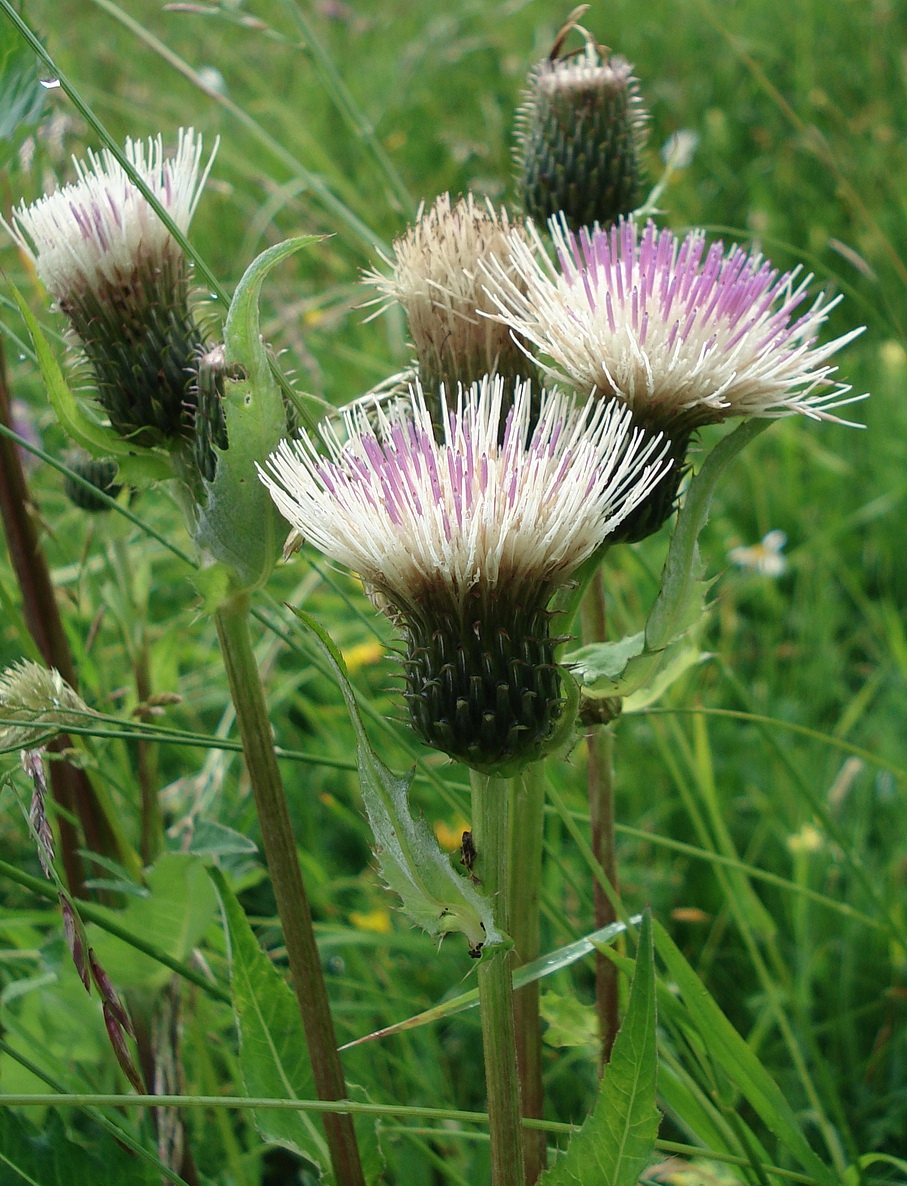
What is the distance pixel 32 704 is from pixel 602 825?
0.80 m

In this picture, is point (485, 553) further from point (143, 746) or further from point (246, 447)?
point (143, 746)

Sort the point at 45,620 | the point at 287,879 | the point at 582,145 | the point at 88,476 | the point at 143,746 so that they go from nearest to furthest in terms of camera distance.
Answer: the point at 287,879, the point at 45,620, the point at 143,746, the point at 582,145, the point at 88,476

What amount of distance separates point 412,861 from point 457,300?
2.25ft

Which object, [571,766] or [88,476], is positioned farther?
[88,476]

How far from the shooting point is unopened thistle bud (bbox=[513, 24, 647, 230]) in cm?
191

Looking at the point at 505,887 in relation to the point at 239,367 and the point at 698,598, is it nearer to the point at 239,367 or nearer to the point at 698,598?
the point at 698,598

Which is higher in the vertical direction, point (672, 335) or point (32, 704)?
point (672, 335)

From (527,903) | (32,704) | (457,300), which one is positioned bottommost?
(527,903)

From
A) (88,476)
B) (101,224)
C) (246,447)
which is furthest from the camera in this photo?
(88,476)

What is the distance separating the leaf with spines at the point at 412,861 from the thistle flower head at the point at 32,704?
1.38ft

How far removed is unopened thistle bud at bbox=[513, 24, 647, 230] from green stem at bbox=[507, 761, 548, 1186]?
44.4 inches

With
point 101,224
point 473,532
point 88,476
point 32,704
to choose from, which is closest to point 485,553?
point 473,532

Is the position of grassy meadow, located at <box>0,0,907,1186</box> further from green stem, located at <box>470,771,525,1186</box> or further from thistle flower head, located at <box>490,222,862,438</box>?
thistle flower head, located at <box>490,222,862,438</box>

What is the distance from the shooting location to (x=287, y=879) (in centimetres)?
123
